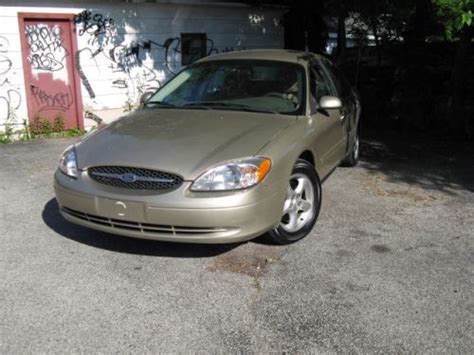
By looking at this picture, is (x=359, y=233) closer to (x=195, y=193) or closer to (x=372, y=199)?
(x=372, y=199)

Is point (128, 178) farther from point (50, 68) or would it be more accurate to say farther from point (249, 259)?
point (50, 68)

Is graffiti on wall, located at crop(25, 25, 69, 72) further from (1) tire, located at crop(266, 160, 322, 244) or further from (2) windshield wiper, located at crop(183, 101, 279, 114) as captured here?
(1) tire, located at crop(266, 160, 322, 244)

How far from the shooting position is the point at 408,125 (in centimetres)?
1016

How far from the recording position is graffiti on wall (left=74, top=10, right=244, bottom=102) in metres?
10.0

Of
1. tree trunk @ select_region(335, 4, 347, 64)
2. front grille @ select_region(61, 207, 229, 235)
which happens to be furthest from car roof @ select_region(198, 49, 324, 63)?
tree trunk @ select_region(335, 4, 347, 64)

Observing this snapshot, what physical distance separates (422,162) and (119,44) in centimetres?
615

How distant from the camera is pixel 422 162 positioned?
7758mm

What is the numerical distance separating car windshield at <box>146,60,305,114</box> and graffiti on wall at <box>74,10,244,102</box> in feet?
13.8

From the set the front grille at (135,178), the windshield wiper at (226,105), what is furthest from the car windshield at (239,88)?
the front grille at (135,178)

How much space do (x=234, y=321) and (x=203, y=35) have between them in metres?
9.43

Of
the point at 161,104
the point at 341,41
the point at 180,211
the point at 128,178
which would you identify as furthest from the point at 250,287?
the point at 341,41

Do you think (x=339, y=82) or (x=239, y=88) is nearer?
(x=239, y=88)

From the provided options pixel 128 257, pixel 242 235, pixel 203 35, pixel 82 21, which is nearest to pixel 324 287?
pixel 242 235

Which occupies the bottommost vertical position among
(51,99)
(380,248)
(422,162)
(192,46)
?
(422,162)
